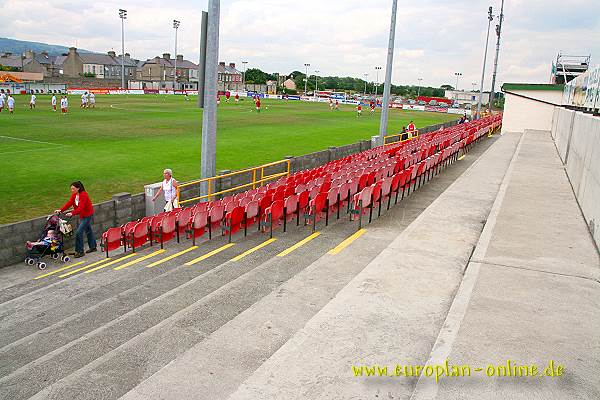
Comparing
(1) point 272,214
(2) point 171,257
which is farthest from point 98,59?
(2) point 171,257

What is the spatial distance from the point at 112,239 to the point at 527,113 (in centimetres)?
3470

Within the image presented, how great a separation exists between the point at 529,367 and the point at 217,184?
11108 millimetres

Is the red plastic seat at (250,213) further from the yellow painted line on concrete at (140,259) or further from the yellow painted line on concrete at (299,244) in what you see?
the yellow painted line on concrete at (140,259)

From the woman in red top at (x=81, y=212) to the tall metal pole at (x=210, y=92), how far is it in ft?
11.3

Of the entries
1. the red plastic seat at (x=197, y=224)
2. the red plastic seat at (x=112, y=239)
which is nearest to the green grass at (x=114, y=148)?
the red plastic seat at (x=112, y=239)

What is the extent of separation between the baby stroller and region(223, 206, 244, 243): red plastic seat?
3.13 m

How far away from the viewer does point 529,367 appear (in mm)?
4270

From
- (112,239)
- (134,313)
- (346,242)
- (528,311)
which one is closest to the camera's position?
(528,311)

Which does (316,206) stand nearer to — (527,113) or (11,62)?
(527,113)

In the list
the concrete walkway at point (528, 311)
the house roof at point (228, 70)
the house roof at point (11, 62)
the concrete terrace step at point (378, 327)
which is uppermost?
the house roof at point (228, 70)

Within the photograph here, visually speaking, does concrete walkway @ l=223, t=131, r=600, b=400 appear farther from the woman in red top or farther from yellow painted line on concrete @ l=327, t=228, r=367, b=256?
the woman in red top

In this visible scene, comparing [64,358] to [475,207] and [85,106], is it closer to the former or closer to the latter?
[475,207]

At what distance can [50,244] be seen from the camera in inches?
378

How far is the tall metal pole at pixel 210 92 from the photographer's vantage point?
12.2 m
